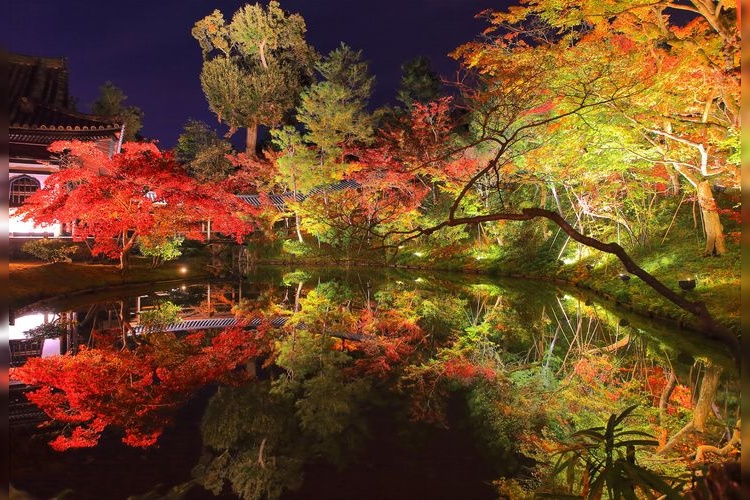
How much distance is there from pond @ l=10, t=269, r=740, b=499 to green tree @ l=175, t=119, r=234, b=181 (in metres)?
17.1

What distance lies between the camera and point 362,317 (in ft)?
38.0

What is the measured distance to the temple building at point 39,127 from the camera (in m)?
14.0

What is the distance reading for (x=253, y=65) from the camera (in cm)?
2998

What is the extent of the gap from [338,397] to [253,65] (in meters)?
27.8

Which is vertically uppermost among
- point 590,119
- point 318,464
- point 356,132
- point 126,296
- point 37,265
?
point 356,132

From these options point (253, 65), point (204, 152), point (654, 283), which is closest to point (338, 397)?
point (654, 283)

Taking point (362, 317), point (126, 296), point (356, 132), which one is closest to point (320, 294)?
point (362, 317)

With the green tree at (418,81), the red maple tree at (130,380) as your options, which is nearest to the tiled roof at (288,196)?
the green tree at (418,81)

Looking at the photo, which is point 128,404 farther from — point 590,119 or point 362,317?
point 590,119

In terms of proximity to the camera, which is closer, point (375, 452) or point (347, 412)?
point (375, 452)

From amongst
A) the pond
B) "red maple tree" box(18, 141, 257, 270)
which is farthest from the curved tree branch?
"red maple tree" box(18, 141, 257, 270)

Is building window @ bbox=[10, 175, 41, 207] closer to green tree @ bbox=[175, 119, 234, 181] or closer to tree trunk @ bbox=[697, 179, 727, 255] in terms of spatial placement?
green tree @ bbox=[175, 119, 234, 181]

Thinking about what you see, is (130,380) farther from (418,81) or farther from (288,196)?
(418,81)

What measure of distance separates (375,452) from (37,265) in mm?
13376
